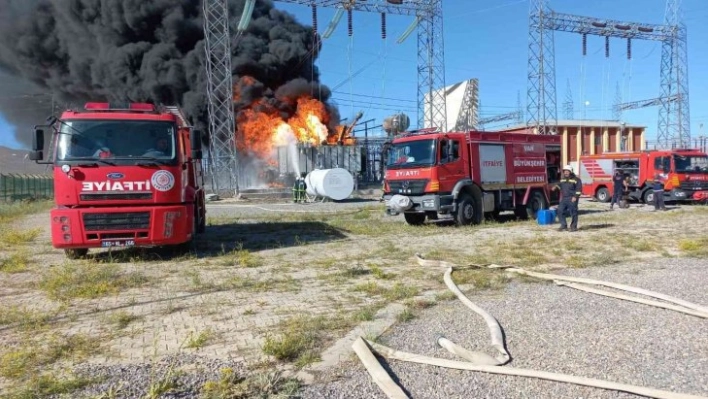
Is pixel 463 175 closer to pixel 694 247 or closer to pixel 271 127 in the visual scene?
pixel 694 247

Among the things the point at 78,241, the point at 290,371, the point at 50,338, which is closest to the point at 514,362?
the point at 290,371

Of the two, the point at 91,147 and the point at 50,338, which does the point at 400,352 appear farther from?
the point at 91,147

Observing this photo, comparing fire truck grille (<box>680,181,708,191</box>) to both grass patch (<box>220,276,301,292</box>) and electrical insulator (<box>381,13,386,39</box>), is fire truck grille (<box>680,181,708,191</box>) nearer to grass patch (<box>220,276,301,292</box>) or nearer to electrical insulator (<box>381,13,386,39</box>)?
electrical insulator (<box>381,13,386,39</box>)

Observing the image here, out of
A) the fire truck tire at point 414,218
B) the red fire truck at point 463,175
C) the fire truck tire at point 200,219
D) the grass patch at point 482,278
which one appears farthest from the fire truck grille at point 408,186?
the grass patch at point 482,278

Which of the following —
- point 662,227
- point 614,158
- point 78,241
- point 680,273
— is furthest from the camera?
point 614,158

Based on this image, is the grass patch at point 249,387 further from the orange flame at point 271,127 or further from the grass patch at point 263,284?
the orange flame at point 271,127

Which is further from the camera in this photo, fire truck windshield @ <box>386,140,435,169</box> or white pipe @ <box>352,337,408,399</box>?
fire truck windshield @ <box>386,140,435,169</box>

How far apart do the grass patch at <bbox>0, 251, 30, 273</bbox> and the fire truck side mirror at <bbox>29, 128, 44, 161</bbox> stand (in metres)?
1.74

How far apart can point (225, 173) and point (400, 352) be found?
2692 cm

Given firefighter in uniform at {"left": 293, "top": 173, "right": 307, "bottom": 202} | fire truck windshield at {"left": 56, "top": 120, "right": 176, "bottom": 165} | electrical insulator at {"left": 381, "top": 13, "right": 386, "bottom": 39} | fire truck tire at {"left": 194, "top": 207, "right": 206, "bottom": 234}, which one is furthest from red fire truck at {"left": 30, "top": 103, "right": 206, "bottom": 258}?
electrical insulator at {"left": 381, "top": 13, "right": 386, "bottom": 39}

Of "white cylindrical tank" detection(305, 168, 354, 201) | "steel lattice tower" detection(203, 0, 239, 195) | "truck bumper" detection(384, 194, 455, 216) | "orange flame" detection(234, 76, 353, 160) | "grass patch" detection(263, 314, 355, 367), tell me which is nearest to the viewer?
"grass patch" detection(263, 314, 355, 367)

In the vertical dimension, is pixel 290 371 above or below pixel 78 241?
below

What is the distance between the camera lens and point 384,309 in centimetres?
572

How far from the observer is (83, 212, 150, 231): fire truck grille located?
849cm
